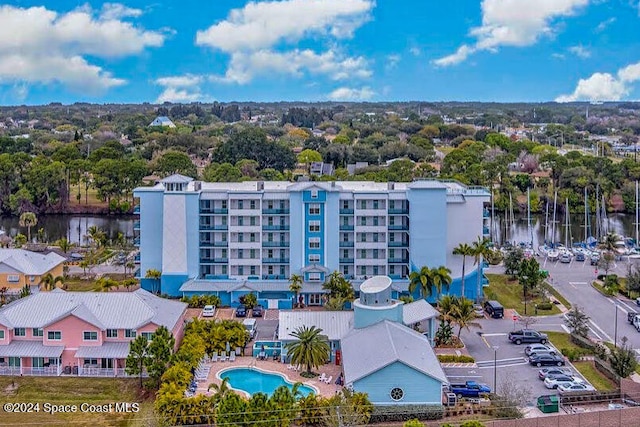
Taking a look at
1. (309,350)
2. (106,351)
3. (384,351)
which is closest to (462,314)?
(384,351)

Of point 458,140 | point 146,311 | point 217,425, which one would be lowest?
point 217,425

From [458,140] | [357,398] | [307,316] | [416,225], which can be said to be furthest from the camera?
[458,140]

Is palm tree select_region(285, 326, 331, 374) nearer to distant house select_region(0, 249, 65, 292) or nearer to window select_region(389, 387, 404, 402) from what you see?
window select_region(389, 387, 404, 402)

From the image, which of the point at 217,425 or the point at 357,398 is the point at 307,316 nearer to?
the point at 357,398

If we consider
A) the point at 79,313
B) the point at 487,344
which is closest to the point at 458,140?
the point at 487,344

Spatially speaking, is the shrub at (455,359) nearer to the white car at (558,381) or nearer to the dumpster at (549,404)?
the white car at (558,381)

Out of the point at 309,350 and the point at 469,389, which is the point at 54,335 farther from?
the point at 469,389
